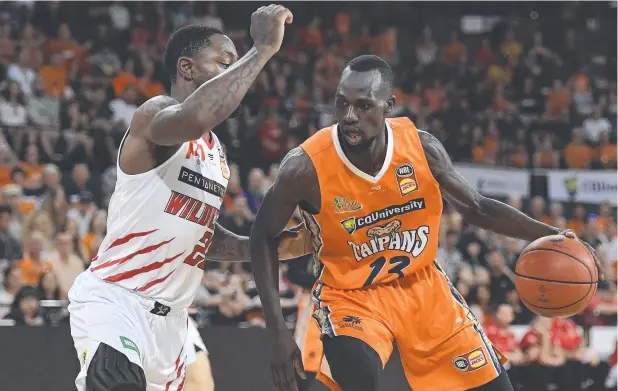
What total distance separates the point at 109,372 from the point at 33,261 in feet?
19.1

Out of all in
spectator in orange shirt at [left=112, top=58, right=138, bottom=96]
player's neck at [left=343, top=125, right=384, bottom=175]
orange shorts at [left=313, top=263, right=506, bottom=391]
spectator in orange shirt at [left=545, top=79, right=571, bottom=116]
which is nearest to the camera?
orange shorts at [left=313, top=263, right=506, bottom=391]

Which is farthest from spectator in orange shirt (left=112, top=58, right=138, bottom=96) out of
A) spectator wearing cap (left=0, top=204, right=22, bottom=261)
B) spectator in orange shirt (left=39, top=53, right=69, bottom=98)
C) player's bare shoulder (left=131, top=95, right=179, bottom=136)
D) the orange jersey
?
player's bare shoulder (left=131, top=95, right=179, bottom=136)

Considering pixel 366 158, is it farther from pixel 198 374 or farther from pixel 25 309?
pixel 25 309

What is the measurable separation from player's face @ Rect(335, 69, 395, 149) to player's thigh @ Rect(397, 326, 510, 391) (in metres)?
1.03

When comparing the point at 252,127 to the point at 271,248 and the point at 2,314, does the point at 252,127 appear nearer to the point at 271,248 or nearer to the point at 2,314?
the point at 2,314

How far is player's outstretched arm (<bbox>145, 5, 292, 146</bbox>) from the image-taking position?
360 cm

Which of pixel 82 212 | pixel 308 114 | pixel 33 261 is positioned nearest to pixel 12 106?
pixel 82 212

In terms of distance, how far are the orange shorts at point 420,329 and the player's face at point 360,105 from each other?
0.76 m

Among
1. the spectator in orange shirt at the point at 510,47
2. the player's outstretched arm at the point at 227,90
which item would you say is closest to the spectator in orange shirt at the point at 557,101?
the spectator in orange shirt at the point at 510,47

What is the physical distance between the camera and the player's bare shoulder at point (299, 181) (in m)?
4.30

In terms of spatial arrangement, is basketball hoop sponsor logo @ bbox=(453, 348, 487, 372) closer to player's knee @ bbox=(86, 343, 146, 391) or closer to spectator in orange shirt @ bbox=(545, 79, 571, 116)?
player's knee @ bbox=(86, 343, 146, 391)

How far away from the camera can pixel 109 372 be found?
371 centimetres

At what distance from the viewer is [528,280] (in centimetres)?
464

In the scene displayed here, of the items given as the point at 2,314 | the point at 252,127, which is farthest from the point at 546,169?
the point at 2,314
